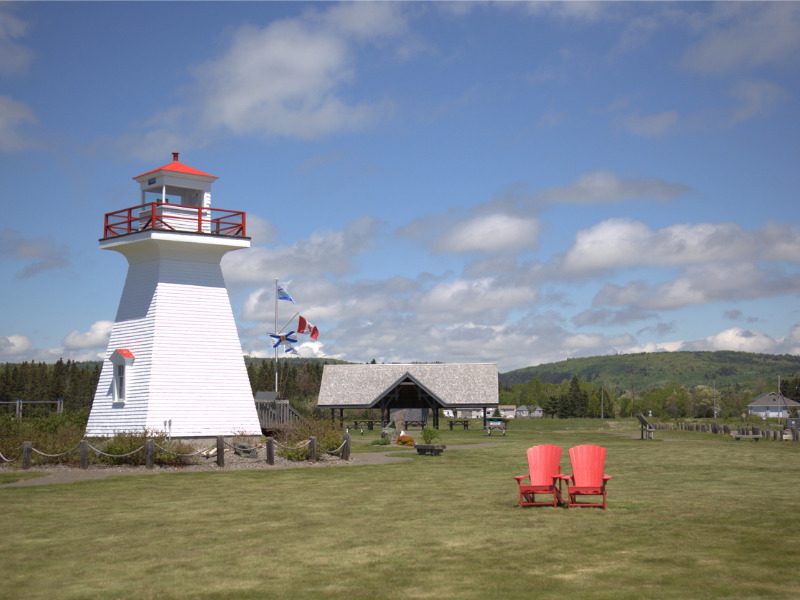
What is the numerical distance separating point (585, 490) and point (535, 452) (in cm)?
121

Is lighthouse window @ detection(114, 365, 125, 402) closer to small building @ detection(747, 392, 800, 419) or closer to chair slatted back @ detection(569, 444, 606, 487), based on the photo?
chair slatted back @ detection(569, 444, 606, 487)

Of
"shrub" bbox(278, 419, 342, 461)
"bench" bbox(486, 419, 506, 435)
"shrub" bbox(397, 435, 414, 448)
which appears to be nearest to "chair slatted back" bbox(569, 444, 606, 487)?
"shrub" bbox(278, 419, 342, 461)

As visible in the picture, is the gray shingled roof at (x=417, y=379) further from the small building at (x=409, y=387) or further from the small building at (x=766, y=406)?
the small building at (x=766, y=406)

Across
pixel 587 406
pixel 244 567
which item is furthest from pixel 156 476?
pixel 587 406

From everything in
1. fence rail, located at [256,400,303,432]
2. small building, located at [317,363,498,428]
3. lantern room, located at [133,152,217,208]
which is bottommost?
fence rail, located at [256,400,303,432]

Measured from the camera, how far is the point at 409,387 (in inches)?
2468

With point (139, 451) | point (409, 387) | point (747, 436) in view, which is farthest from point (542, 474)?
point (409, 387)

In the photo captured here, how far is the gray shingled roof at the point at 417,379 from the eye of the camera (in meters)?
61.5

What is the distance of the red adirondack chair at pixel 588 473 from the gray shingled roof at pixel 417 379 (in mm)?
42617

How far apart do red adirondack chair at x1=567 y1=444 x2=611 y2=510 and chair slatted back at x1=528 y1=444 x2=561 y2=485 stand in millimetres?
408

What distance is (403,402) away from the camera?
63844mm

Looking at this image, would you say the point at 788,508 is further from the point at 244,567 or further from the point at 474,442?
the point at 474,442

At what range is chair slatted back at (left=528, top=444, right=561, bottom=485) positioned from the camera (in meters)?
17.2

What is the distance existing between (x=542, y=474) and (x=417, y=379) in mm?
42930
